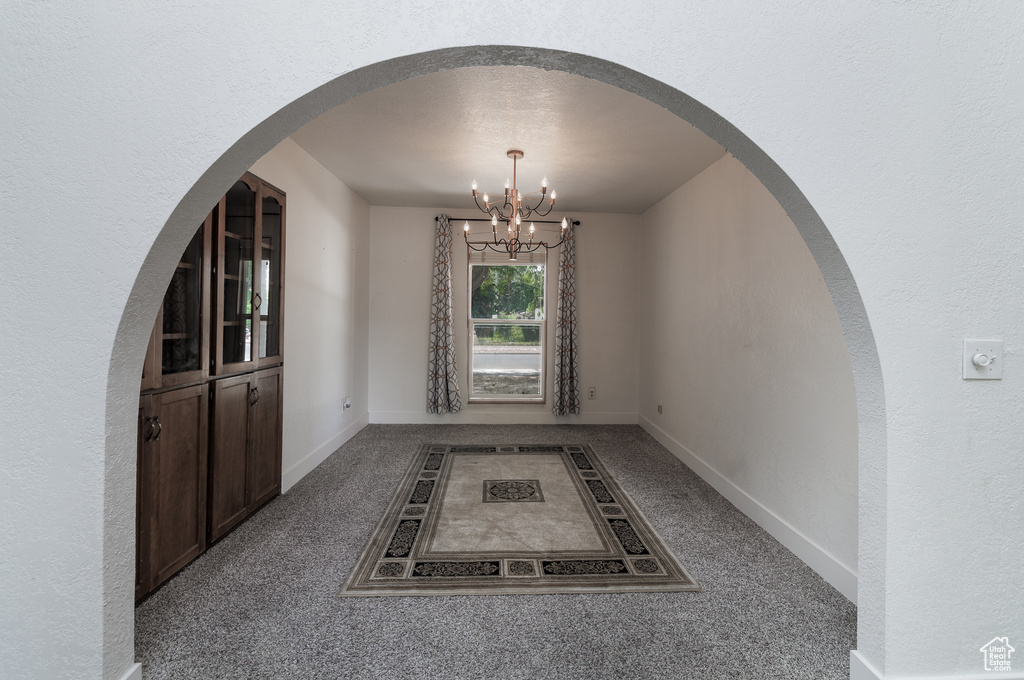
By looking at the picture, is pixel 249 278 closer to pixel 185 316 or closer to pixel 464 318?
pixel 185 316

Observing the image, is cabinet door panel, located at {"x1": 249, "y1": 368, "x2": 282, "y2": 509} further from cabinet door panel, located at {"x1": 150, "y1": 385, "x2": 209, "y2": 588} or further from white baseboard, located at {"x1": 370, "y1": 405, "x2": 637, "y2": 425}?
white baseboard, located at {"x1": 370, "y1": 405, "x2": 637, "y2": 425}

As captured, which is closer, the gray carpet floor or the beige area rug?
the gray carpet floor

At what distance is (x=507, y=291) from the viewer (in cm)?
595

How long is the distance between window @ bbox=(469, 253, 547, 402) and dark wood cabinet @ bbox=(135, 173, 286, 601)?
2801mm

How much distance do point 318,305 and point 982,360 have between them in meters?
4.04

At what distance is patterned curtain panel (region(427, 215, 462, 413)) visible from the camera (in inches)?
222

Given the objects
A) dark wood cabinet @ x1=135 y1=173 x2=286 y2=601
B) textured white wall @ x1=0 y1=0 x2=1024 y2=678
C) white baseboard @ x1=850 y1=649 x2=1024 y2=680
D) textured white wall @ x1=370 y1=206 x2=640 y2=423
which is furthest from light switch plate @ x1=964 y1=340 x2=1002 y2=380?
textured white wall @ x1=370 y1=206 x2=640 y2=423

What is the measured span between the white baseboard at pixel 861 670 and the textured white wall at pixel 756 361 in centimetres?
85

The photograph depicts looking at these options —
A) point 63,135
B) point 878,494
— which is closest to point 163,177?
point 63,135

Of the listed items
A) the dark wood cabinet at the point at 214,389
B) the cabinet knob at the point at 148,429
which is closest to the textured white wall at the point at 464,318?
the dark wood cabinet at the point at 214,389

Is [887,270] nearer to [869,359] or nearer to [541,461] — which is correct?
[869,359]

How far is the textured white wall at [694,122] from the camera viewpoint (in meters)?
1.30

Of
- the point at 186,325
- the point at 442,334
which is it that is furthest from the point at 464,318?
the point at 186,325

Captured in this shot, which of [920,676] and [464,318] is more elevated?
[464,318]
